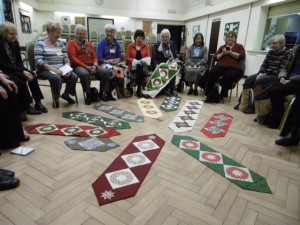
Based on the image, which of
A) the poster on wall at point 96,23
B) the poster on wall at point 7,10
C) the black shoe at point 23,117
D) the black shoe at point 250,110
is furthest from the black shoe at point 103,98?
the poster on wall at point 96,23

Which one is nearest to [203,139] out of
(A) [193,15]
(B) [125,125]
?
(B) [125,125]

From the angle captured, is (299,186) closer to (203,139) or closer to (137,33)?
(203,139)

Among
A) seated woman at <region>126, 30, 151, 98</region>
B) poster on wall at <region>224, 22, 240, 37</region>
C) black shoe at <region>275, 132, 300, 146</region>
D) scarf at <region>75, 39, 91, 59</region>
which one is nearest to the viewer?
black shoe at <region>275, 132, 300, 146</region>

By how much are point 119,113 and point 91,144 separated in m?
0.95

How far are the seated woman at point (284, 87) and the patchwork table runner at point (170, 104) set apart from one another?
1.31 meters

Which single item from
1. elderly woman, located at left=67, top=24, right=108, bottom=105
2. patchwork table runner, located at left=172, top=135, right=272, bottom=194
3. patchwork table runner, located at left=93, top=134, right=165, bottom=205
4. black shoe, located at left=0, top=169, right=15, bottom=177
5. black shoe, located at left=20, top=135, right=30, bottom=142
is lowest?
patchwork table runner, located at left=172, top=135, right=272, bottom=194

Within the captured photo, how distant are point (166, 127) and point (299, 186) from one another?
4.51 ft

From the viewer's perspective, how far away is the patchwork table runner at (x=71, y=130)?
2205mm

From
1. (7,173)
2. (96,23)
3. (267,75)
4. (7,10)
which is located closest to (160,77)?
(267,75)

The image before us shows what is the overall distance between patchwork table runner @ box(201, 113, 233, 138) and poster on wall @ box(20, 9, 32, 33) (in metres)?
7.42

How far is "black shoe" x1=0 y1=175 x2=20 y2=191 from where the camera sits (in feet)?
4.50

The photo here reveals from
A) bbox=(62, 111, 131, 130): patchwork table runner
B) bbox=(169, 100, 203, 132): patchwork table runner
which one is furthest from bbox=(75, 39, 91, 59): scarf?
bbox=(169, 100, 203, 132): patchwork table runner

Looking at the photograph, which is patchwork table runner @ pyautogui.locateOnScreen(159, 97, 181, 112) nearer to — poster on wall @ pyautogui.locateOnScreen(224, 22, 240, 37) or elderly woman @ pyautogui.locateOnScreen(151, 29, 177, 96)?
elderly woman @ pyautogui.locateOnScreen(151, 29, 177, 96)

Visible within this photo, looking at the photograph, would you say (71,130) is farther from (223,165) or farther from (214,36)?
(214,36)
